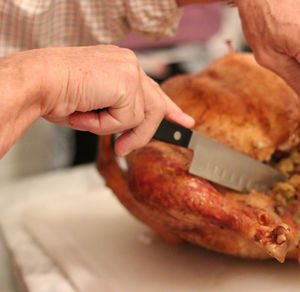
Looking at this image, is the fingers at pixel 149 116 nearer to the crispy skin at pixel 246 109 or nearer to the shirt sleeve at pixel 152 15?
the crispy skin at pixel 246 109

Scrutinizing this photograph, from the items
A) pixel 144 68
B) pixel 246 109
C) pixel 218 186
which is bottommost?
pixel 144 68

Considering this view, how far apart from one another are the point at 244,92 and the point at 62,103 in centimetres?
54

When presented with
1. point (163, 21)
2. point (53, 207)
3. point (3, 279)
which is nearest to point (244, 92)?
point (163, 21)

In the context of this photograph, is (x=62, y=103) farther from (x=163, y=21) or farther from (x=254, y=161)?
(x=163, y=21)

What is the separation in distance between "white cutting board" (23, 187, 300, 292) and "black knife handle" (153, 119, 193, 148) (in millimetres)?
363

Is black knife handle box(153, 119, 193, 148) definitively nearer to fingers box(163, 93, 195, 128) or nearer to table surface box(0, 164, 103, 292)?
fingers box(163, 93, 195, 128)

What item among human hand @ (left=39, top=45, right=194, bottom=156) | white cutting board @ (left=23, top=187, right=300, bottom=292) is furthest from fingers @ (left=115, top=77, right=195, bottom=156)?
white cutting board @ (left=23, top=187, right=300, bottom=292)

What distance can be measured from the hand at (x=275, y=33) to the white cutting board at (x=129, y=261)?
44cm

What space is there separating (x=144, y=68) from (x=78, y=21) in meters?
1.09

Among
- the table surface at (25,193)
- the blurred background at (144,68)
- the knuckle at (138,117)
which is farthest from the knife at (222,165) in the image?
the blurred background at (144,68)

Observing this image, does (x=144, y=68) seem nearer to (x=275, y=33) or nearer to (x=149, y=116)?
(x=275, y=33)

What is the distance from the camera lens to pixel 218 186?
95 centimetres

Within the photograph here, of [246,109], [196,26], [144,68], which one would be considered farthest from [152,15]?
[196,26]

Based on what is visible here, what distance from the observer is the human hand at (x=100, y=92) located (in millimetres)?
628
